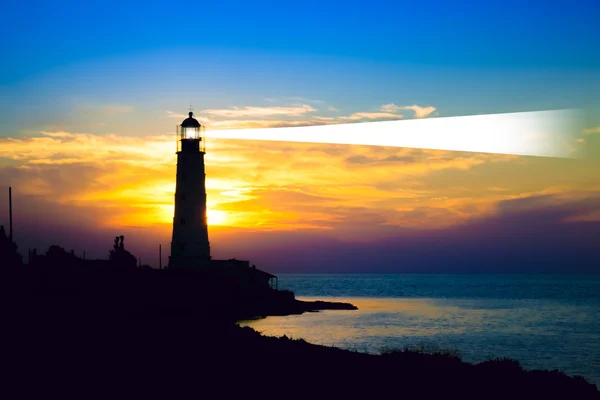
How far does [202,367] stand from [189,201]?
3359cm

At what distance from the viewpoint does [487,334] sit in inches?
1940

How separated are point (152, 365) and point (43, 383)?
323 centimetres

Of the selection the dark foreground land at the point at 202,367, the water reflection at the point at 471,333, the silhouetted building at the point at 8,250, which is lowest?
the water reflection at the point at 471,333

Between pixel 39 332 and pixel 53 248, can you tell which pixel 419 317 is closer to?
pixel 53 248

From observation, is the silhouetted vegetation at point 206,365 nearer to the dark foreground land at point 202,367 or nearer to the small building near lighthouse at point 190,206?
the dark foreground land at point 202,367

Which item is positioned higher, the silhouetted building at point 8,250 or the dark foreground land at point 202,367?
the silhouetted building at point 8,250

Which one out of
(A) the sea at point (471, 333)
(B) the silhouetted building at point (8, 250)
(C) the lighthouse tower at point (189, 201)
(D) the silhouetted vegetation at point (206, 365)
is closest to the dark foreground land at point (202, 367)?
(D) the silhouetted vegetation at point (206, 365)

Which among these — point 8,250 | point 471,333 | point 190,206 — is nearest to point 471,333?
point 471,333

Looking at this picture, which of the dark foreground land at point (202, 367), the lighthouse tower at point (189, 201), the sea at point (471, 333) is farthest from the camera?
the lighthouse tower at point (189, 201)

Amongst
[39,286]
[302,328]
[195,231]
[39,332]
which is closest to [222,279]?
[195,231]

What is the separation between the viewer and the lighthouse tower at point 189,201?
52.0 meters

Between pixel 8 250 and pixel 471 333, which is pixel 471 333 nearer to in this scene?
pixel 471 333

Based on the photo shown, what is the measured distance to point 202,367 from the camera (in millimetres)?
19328

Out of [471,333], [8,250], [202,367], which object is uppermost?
[8,250]
